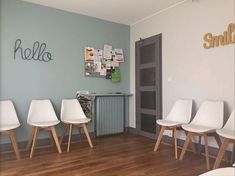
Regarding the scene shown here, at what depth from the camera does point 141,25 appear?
410 cm

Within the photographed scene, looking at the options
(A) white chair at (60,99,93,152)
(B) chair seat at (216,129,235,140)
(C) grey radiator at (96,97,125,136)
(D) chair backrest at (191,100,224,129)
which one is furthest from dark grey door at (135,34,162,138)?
(B) chair seat at (216,129,235,140)

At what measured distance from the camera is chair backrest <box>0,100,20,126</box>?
2.91 meters

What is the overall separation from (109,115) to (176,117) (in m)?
1.34

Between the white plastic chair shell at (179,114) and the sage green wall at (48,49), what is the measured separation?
141 cm

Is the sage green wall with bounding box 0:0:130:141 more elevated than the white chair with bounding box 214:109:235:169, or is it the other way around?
the sage green wall with bounding box 0:0:130:141

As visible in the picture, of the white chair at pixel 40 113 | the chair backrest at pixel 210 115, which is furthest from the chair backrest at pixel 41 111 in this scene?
the chair backrest at pixel 210 115

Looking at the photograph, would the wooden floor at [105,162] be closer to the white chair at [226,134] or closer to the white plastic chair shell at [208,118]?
the white chair at [226,134]

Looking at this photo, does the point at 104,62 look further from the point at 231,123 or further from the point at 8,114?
the point at 231,123

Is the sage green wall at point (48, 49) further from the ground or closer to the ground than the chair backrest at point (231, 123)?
further from the ground

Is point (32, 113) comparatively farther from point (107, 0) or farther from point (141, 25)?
point (141, 25)

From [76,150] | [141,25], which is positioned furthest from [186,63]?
[76,150]

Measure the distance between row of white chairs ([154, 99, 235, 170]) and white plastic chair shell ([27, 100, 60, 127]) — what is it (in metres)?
1.65

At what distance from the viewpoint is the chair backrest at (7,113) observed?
114 inches

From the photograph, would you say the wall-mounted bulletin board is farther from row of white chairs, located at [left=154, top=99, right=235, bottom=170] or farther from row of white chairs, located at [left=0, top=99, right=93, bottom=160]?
row of white chairs, located at [left=154, top=99, right=235, bottom=170]
